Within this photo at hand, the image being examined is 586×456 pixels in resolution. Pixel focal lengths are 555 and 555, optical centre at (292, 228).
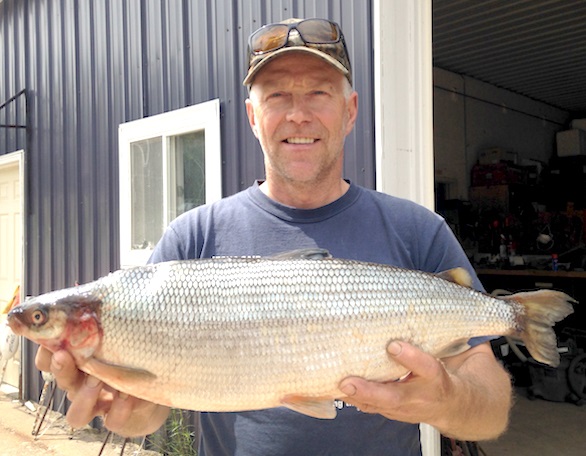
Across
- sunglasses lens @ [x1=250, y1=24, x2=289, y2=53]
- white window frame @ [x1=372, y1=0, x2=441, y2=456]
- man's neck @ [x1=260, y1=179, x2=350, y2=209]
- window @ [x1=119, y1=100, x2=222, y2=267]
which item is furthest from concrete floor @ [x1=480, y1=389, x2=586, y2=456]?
sunglasses lens @ [x1=250, y1=24, x2=289, y2=53]

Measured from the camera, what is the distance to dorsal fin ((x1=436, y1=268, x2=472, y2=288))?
2.01 metres

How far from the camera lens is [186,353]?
185cm

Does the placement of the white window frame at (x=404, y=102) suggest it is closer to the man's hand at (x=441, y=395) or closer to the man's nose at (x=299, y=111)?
the man's nose at (x=299, y=111)

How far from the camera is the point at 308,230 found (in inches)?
86.7

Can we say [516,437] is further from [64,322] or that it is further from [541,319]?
[64,322]

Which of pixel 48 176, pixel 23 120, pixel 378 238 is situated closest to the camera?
pixel 378 238

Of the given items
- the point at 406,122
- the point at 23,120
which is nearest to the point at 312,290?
the point at 406,122

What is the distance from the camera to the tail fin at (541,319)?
6.71ft

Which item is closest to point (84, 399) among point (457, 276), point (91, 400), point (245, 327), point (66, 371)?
point (91, 400)

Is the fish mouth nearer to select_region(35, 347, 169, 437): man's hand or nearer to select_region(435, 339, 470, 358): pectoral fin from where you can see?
select_region(35, 347, 169, 437): man's hand

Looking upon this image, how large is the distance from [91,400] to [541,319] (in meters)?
1.64

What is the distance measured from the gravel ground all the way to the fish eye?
4071mm

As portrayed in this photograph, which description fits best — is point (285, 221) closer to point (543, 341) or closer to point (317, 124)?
point (317, 124)

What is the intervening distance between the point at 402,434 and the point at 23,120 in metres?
7.58
